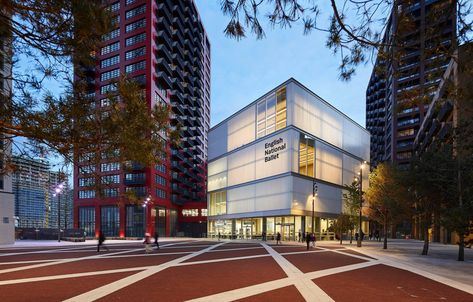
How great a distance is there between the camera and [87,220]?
258ft

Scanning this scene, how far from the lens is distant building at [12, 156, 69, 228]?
811 centimetres

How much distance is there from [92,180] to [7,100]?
2.33 metres

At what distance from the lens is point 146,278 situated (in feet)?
44.1

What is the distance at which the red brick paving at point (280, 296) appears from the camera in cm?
980

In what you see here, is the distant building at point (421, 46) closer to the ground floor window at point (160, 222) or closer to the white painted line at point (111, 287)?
the white painted line at point (111, 287)

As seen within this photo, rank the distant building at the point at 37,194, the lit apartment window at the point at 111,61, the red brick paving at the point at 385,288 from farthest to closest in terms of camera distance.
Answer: the lit apartment window at the point at 111,61 → the red brick paving at the point at 385,288 → the distant building at the point at 37,194

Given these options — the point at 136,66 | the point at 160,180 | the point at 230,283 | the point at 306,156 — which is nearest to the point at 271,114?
the point at 306,156

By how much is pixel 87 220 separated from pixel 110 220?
18.8ft

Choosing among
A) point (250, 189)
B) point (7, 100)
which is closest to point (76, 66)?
point (7, 100)

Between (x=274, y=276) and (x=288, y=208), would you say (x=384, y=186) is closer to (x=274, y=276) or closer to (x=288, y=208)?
(x=288, y=208)

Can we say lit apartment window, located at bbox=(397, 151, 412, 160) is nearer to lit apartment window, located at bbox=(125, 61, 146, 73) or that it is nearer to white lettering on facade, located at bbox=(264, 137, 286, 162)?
white lettering on facade, located at bbox=(264, 137, 286, 162)

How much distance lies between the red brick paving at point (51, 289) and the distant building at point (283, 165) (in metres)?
36.1

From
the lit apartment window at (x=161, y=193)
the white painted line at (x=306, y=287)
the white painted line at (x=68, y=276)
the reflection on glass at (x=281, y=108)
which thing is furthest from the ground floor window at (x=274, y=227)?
the white painted line at (x=68, y=276)

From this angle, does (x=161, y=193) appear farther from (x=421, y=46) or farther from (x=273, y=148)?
(x=421, y=46)
